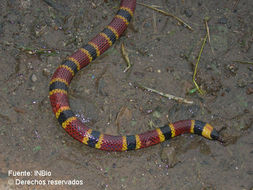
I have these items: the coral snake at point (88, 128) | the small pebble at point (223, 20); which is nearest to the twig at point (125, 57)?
the coral snake at point (88, 128)

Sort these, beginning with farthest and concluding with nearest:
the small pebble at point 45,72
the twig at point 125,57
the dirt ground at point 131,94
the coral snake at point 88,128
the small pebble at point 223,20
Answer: the small pebble at point 223,20, the twig at point 125,57, the small pebble at point 45,72, the coral snake at point 88,128, the dirt ground at point 131,94

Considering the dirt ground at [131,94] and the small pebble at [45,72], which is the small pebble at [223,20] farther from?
the small pebble at [45,72]

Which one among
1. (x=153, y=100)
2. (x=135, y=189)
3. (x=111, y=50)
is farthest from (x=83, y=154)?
(x=111, y=50)

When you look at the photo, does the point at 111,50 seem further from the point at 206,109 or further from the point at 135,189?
the point at 135,189

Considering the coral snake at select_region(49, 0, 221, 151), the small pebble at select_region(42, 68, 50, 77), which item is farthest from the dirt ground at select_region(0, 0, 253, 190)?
the coral snake at select_region(49, 0, 221, 151)

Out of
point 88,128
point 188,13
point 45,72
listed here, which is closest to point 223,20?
point 188,13

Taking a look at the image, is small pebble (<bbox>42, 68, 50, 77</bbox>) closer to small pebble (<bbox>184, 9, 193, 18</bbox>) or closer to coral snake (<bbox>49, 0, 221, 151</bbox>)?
coral snake (<bbox>49, 0, 221, 151</bbox>)
